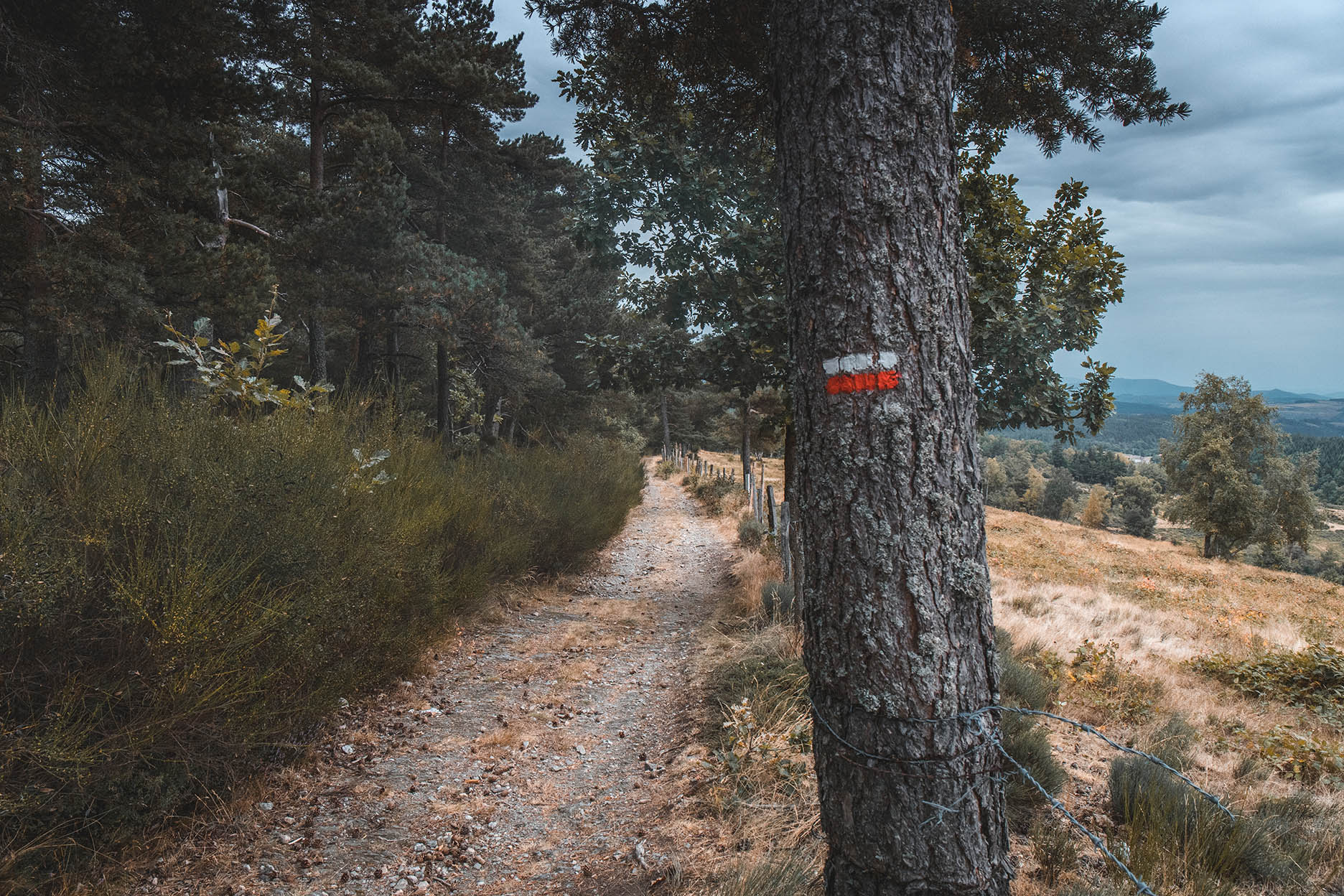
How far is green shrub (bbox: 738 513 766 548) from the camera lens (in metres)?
11.9

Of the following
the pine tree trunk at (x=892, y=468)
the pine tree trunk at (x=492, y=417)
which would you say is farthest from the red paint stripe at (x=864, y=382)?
the pine tree trunk at (x=492, y=417)

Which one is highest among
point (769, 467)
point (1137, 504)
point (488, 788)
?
point (769, 467)

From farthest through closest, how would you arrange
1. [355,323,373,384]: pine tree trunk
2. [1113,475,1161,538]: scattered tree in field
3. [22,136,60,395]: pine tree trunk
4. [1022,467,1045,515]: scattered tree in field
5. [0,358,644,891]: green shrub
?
1. [1022,467,1045,515]: scattered tree in field
2. [1113,475,1161,538]: scattered tree in field
3. [355,323,373,384]: pine tree trunk
4. [22,136,60,395]: pine tree trunk
5. [0,358,644,891]: green shrub

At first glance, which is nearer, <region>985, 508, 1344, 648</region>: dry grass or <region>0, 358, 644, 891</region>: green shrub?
<region>0, 358, 644, 891</region>: green shrub

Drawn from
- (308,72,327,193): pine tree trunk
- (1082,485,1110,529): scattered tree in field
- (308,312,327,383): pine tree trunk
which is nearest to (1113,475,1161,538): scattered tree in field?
(1082,485,1110,529): scattered tree in field

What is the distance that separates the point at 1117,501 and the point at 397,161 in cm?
8877

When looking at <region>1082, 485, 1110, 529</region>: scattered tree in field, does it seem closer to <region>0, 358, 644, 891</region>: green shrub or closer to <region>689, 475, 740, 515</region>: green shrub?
<region>689, 475, 740, 515</region>: green shrub

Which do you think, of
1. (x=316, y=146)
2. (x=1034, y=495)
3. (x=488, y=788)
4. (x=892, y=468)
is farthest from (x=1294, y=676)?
(x=1034, y=495)

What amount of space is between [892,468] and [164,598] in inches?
108

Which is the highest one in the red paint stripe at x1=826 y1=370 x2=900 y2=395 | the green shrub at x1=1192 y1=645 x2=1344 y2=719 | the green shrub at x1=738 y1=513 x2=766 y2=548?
the red paint stripe at x1=826 y1=370 x2=900 y2=395

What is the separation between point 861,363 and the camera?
6.40 feet

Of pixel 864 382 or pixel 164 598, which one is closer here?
pixel 864 382

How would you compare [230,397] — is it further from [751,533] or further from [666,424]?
[666,424]

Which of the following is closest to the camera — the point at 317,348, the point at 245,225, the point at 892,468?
the point at 892,468
